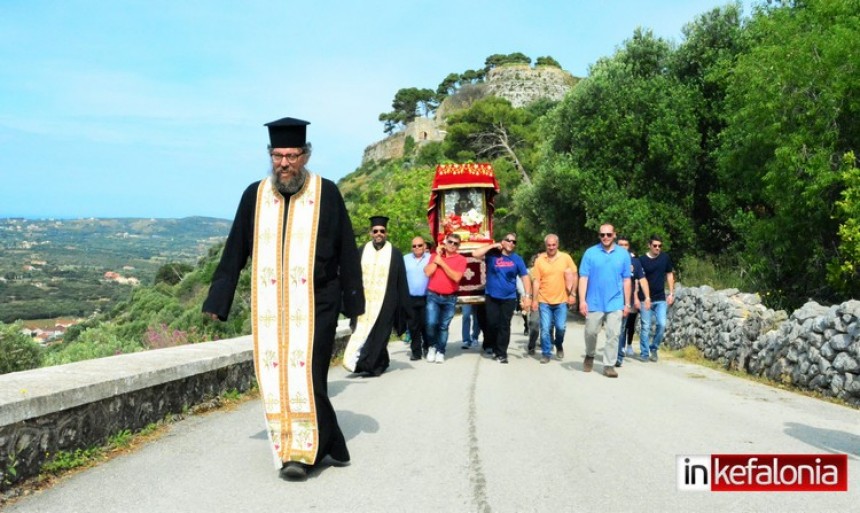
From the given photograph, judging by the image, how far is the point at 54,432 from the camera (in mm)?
5309

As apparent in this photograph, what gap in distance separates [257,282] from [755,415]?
16.5 feet

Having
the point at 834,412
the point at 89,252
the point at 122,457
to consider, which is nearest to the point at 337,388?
the point at 122,457

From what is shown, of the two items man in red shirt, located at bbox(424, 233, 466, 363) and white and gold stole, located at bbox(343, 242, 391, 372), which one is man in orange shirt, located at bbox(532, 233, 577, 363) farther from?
white and gold stole, located at bbox(343, 242, 391, 372)

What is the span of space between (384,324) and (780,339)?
17.8 ft

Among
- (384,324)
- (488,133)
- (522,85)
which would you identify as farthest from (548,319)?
(522,85)

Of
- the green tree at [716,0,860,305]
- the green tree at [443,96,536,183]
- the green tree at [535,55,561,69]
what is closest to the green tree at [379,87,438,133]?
the green tree at [535,55,561,69]

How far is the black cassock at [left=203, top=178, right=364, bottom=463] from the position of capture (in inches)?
219

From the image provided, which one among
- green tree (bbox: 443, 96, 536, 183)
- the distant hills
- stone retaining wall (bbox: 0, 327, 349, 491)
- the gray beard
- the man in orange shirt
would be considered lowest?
the distant hills

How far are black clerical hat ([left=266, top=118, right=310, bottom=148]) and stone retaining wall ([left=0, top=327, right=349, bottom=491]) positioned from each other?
7.53ft

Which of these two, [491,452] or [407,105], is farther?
[407,105]

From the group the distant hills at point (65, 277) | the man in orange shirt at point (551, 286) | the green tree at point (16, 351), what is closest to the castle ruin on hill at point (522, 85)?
the distant hills at point (65, 277)

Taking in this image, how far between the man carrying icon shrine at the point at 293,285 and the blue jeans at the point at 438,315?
23.1 ft

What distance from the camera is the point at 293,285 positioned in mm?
5551

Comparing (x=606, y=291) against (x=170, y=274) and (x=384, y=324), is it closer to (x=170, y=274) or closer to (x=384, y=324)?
(x=384, y=324)
